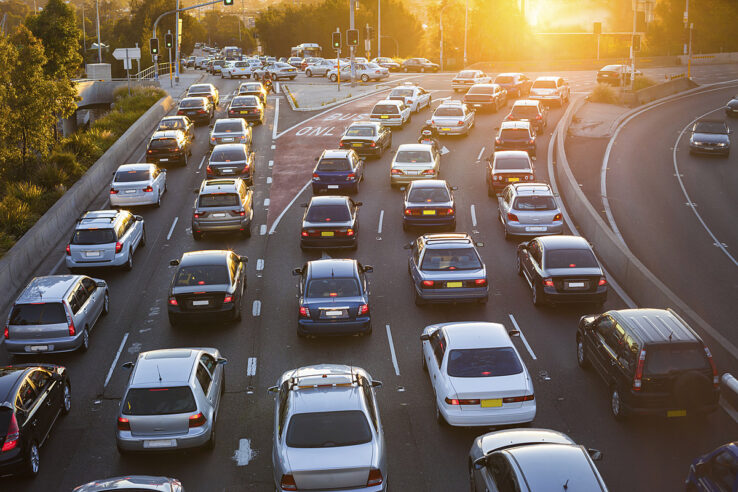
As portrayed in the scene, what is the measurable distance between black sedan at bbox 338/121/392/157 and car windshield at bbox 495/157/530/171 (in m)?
7.30

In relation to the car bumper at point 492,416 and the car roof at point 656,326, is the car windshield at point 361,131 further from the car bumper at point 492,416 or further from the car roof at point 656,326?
the car bumper at point 492,416

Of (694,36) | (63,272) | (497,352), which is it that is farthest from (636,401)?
(694,36)

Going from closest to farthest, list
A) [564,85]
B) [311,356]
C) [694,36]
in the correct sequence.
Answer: [311,356], [564,85], [694,36]

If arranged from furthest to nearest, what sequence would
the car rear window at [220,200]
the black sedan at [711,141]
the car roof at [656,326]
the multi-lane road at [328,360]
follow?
1. the black sedan at [711,141]
2. the car rear window at [220,200]
3. the car roof at [656,326]
4. the multi-lane road at [328,360]

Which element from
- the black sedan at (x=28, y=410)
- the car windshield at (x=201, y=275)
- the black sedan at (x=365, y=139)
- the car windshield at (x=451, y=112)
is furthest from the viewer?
the car windshield at (x=451, y=112)

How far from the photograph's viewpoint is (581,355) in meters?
16.0

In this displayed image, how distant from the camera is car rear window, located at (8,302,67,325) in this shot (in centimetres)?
1677

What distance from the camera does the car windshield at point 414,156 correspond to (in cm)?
2986

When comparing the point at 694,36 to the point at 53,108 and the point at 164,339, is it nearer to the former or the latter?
the point at 53,108

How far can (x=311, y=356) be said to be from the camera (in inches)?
663

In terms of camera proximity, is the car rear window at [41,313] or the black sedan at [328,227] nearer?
the car rear window at [41,313]

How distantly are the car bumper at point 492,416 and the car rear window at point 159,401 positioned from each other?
4.22 m

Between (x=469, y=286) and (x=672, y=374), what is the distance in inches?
246

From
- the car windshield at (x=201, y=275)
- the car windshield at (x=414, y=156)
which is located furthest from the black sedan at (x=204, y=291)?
the car windshield at (x=414, y=156)
